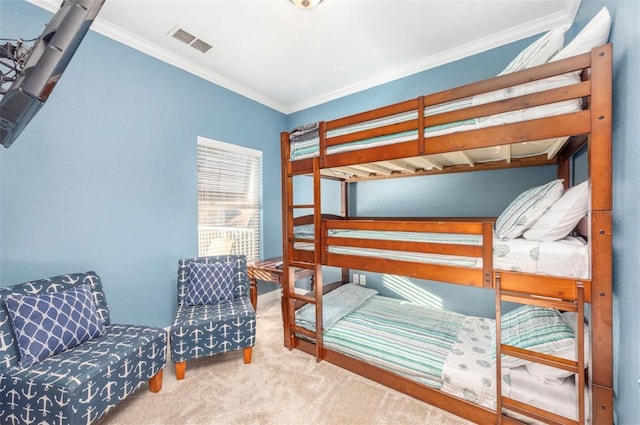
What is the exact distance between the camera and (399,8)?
200 cm

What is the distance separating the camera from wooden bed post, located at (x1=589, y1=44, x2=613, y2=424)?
1146mm

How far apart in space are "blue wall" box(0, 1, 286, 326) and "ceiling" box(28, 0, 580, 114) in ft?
0.72

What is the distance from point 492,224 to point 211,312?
2.18 metres

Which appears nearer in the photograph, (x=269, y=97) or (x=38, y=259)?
(x=38, y=259)

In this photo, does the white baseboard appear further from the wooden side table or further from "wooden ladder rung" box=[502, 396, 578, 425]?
"wooden ladder rung" box=[502, 396, 578, 425]

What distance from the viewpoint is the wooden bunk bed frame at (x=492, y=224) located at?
46.0 inches

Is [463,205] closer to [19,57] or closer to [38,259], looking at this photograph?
[19,57]

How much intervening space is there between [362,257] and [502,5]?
7.35ft

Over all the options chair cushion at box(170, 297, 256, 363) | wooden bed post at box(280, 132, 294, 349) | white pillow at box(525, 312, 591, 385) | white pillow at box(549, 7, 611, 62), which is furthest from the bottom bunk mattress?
white pillow at box(549, 7, 611, 62)

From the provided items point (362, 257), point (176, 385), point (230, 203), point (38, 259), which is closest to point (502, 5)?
point (362, 257)

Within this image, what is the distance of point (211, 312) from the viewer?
85.8 inches

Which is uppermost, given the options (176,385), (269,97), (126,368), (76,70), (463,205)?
(269,97)

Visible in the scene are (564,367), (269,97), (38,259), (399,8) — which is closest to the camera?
(564,367)

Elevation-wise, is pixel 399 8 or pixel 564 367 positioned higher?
pixel 399 8
